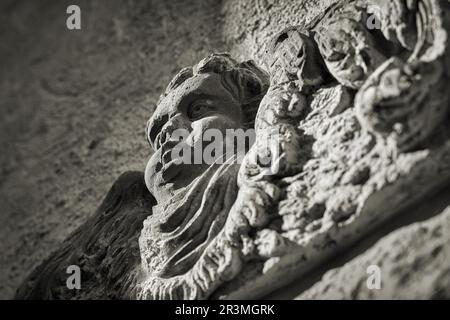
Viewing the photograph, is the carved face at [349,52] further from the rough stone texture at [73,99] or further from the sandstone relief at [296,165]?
the rough stone texture at [73,99]

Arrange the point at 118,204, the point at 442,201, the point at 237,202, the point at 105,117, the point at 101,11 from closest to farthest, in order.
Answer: the point at 442,201 → the point at 237,202 → the point at 118,204 → the point at 105,117 → the point at 101,11

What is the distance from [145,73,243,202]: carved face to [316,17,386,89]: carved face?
205 mm

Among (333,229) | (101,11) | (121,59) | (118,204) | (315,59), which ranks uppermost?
(101,11)

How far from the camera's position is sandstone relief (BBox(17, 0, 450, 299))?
0.73m

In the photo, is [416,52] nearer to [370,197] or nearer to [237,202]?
[370,197]

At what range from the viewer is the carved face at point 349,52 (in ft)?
2.70

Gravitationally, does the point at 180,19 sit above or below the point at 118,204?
above

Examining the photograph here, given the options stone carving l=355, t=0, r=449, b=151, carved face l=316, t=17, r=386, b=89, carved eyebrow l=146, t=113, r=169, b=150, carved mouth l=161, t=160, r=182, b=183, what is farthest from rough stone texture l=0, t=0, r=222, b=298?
stone carving l=355, t=0, r=449, b=151

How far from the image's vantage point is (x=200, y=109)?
3.41ft

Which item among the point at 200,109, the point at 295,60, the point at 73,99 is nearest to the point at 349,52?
the point at 295,60

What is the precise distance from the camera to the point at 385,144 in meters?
0.75

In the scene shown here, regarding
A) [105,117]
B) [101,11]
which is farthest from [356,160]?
[101,11]

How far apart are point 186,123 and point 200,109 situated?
4cm

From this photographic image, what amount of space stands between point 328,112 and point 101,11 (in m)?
1.10
